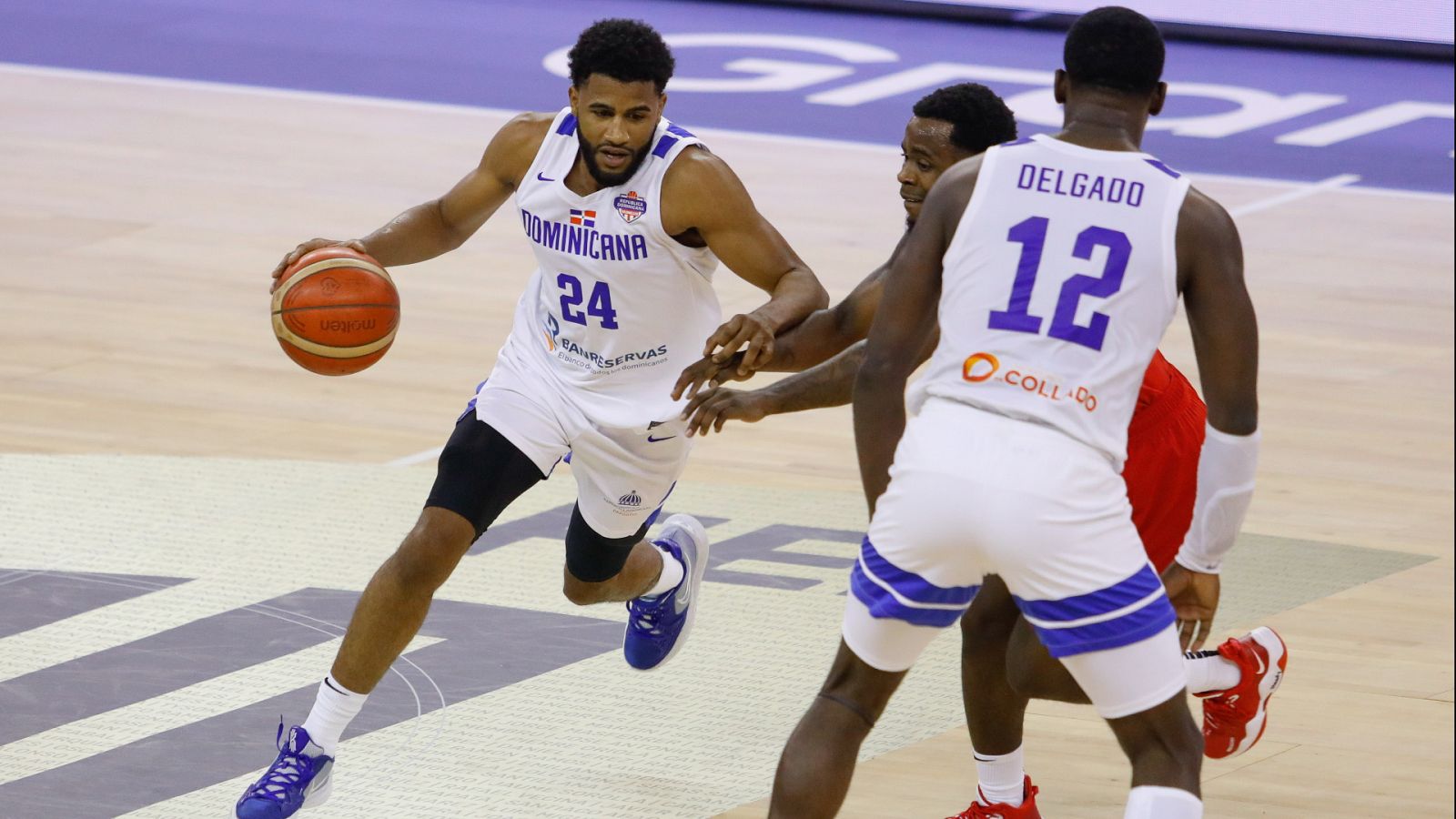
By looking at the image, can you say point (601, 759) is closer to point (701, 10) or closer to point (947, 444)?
point (947, 444)

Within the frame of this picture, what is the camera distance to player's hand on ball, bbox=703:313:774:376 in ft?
15.2

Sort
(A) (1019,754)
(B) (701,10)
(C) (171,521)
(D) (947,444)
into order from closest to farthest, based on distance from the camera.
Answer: (D) (947,444)
(A) (1019,754)
(C) (171,521)
(B) (701,10)

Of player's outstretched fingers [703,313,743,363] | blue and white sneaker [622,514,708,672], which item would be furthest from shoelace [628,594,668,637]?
player's outstretched fingers [703,313,743,363]

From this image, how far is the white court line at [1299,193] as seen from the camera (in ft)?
42.5

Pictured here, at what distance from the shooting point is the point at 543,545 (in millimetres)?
7137

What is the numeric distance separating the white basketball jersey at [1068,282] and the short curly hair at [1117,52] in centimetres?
14

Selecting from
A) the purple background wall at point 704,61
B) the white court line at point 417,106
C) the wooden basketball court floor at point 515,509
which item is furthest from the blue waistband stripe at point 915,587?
the purple background wall at point 704,61

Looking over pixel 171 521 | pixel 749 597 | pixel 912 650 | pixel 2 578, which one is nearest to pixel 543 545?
pixel 749 597

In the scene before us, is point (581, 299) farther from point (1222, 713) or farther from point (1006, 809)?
point (1222, 713)

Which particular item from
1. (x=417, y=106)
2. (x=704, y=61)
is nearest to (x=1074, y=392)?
(x=417, y=106)

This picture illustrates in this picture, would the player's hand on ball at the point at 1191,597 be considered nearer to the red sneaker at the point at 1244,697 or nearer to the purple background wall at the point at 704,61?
the red sneaker at the point at 1244,697

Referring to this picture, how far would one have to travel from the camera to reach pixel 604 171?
514 cm

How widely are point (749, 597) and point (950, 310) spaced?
3.04 meters

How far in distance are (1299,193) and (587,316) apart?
9.16 meters
